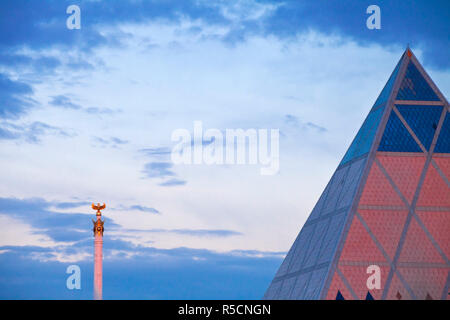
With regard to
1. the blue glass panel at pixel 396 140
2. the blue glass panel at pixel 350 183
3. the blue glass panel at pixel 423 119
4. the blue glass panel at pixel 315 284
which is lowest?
the blue glass panel at pixel 315 284

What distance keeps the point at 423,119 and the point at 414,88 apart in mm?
2857

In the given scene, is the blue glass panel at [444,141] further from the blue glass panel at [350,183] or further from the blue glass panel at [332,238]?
the blue glass panel at [332,238]

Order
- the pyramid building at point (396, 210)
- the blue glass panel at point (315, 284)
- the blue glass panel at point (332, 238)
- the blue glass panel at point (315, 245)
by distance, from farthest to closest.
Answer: the blue glass panel at point (315, 245) < the blue glass panel at point (332, 238) < the pyramid building at point (396, 210) < the blue glass panel at point (315, 284)

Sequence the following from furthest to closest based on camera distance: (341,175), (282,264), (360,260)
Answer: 1. (282,264)
2. (341,175)
3. (360,260)

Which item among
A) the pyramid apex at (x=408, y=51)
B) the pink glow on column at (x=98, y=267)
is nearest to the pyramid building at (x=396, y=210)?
the pyramid apex at (x=408, y=51)

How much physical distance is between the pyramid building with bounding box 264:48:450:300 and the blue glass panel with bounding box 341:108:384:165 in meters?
0.19

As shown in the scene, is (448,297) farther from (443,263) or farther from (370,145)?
(370,145)

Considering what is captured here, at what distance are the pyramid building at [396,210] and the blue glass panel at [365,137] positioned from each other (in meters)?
0.19

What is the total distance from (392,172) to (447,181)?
460 centimetres

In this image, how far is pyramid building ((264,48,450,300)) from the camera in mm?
72062

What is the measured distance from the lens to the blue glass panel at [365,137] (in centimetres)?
7575

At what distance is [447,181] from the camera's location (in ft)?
245

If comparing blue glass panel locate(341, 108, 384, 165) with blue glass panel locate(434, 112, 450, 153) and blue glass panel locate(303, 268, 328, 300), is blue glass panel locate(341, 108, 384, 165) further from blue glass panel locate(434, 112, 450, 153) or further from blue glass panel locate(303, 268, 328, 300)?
blue glass panel locate(303, 268, 328, 300)
